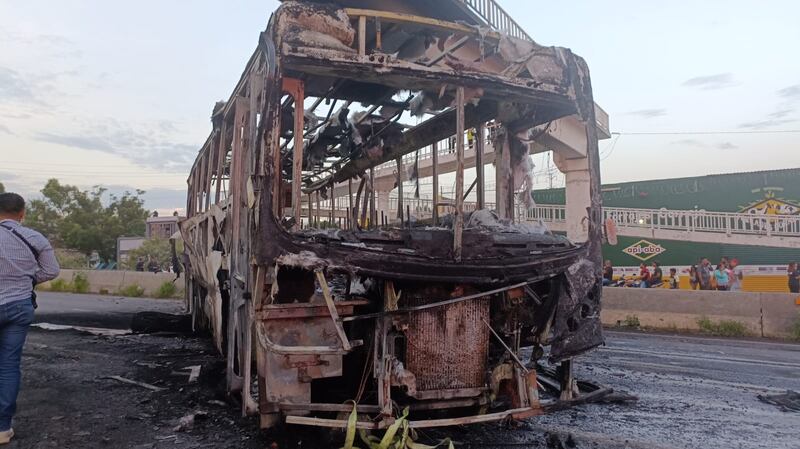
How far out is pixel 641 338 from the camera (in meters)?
9.42

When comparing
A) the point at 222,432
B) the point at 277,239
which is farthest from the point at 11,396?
the point at 277,239

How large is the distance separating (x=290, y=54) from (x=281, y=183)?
900 millimetres

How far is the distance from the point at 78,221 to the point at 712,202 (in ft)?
123

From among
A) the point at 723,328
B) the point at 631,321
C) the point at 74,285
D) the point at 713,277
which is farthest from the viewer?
the point at 74,285

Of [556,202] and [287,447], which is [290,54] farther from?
[556,202]

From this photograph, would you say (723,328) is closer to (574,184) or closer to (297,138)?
(574,184)

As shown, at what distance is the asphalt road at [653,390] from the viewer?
4016mm

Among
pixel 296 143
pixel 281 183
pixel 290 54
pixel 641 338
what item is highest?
pixel 290 54

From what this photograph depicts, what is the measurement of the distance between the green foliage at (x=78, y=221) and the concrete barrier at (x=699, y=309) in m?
34.0

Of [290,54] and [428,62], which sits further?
[428,62]

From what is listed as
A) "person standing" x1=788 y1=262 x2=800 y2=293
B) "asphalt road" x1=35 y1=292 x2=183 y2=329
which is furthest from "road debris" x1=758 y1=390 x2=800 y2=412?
"asphalt road" x1=35 y1=292 x2=183 y2=329

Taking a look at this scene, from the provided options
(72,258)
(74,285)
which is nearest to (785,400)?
(74,285)

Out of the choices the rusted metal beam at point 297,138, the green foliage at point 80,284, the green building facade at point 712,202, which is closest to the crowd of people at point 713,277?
the green building facade at point 712,202

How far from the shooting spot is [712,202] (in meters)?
21.6
